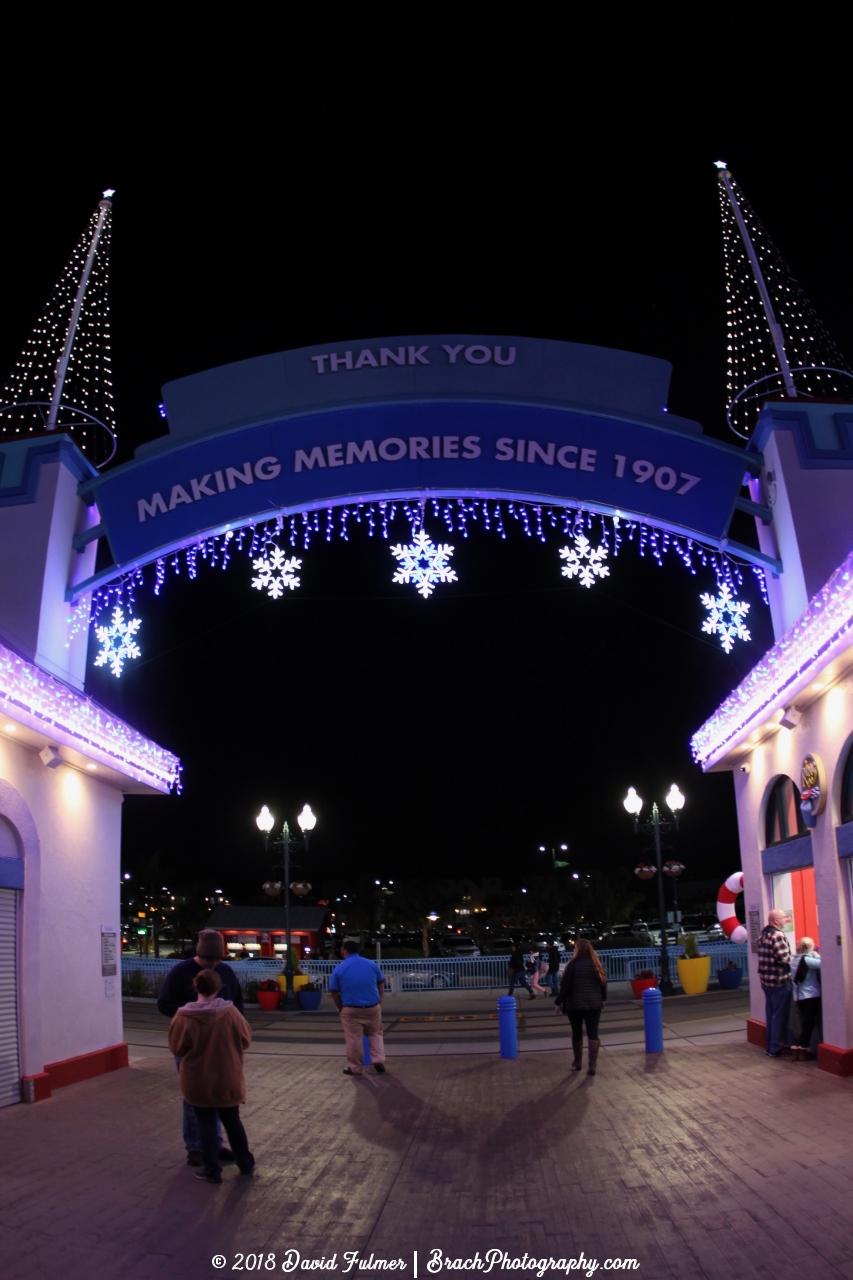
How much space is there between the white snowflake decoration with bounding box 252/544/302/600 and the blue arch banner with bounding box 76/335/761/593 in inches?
33.8

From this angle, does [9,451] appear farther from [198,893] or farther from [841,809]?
[198,893]

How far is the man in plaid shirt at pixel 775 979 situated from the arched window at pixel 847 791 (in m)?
2.19

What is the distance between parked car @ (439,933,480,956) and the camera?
3691cm

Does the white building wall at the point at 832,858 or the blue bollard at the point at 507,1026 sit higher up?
the white building wall at the point at 832,858

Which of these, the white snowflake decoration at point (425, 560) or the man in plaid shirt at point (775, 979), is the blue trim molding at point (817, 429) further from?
the man in plaid shirt at point (775, 979)

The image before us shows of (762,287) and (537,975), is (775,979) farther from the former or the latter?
(537,975)

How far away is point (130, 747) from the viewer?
40.6 ft

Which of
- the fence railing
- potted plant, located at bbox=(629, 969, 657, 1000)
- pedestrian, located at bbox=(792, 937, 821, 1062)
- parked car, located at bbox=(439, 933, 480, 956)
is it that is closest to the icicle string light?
pedestrian, located at bbox=(792, 937, 821, 1062)

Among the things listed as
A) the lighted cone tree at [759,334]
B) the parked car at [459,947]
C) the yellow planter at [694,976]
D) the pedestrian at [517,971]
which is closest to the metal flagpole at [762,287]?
the lighted cone tree at [759,334]

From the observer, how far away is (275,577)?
517 inches

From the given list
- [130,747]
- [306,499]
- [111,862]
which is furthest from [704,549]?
[111,862]

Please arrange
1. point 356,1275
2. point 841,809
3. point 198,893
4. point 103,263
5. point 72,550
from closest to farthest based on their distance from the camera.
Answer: point 356,1275 < point 841,809 < point 72,550 < point 103,263 < point 198,893

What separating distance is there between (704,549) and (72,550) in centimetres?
847

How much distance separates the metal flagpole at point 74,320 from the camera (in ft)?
42.1
